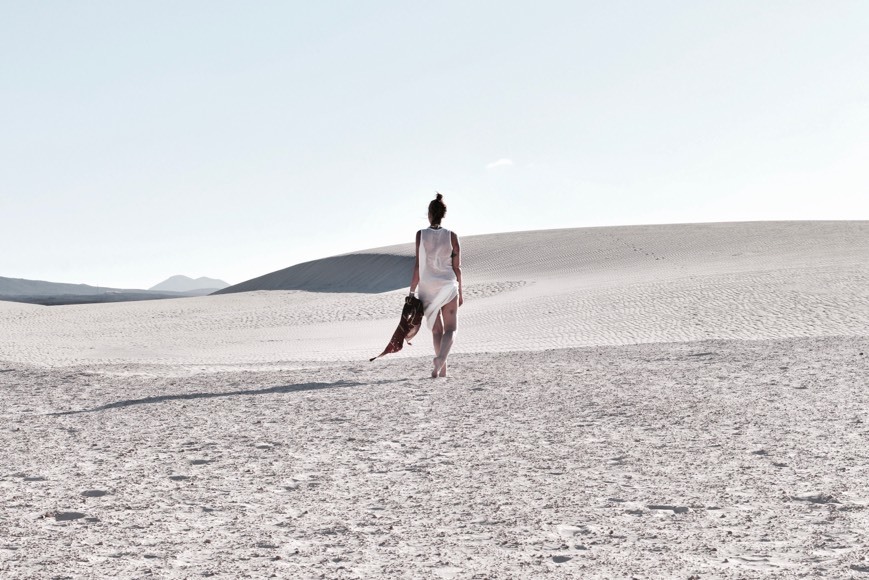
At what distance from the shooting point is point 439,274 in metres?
9.09

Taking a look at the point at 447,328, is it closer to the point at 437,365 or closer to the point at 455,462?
the point at 437,365

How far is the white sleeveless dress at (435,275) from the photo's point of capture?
29.5 feet

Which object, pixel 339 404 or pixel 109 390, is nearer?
pixel 339 404

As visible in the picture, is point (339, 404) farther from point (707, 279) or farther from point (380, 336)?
point (707, 279)

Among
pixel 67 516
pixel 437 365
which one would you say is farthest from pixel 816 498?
pixel 437 365

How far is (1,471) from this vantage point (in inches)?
210

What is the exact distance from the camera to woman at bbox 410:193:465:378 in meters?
8.93

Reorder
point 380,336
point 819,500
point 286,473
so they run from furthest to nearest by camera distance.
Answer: point 380,336 → point 286,473 → point 819,500

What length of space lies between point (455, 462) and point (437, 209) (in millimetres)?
3886

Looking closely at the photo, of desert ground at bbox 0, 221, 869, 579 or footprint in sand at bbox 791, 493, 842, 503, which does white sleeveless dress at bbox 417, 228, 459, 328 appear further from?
footprint in sand at bbox 791, 493, 842, 503

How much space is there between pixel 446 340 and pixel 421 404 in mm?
1622

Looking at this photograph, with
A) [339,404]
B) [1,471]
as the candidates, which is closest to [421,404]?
[339,404]

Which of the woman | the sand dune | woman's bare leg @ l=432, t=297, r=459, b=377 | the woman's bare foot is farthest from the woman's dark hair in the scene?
the sand dune

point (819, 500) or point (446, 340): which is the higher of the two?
point (446, 340)
